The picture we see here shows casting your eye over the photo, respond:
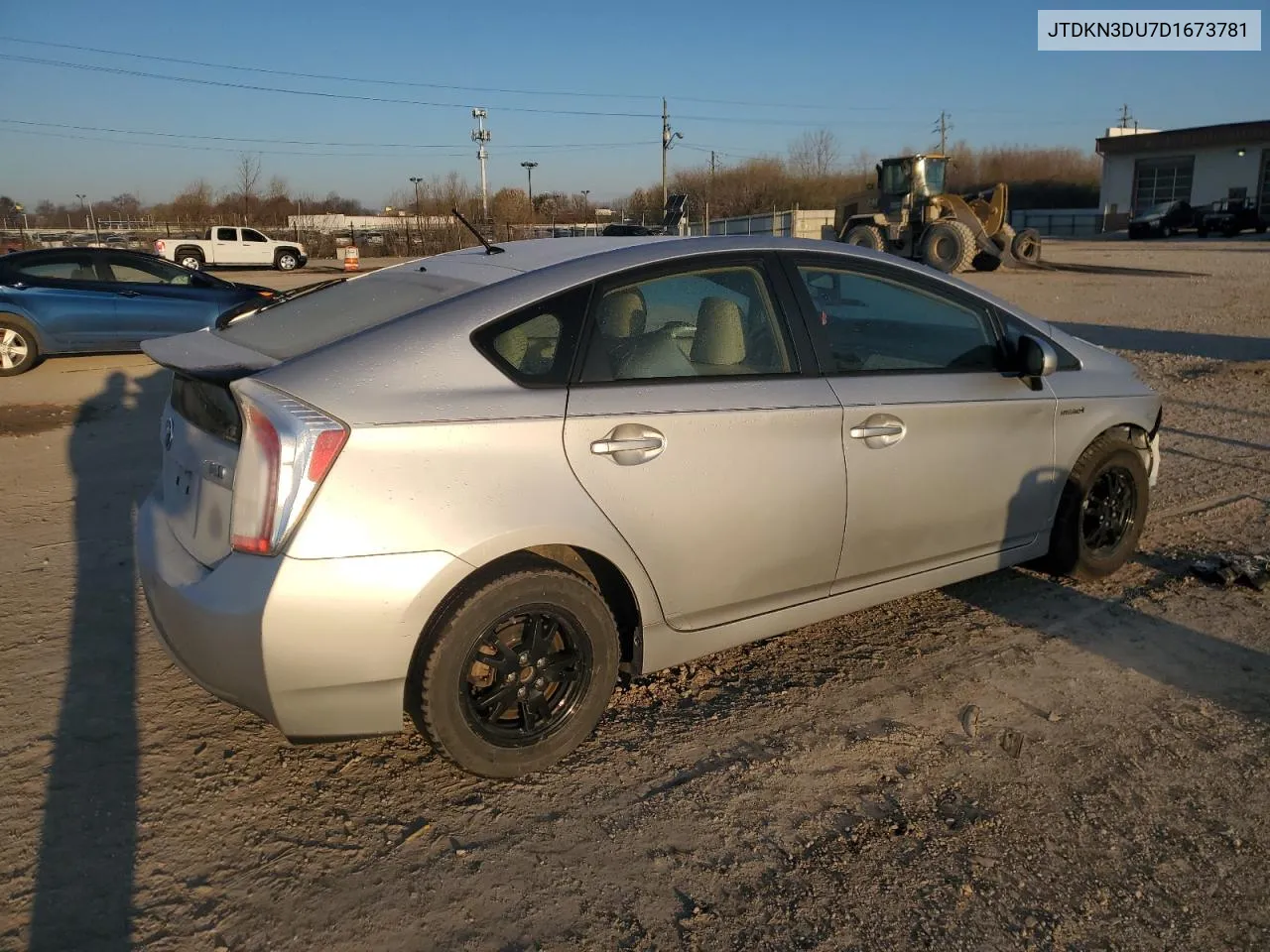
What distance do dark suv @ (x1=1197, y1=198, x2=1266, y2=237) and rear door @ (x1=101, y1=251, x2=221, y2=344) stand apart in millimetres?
48932

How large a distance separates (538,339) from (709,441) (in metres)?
0.64

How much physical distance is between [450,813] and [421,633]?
1.89 ft

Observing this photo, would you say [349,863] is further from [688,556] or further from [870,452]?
[870,452]

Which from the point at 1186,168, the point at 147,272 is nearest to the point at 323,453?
the point at 147,272

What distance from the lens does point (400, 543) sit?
2.67m

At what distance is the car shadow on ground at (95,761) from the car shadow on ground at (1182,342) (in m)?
9.44

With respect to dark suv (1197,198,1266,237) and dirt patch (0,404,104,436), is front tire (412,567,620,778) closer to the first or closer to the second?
dirt patch (0,404,104,436)

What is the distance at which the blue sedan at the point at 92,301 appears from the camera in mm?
11164

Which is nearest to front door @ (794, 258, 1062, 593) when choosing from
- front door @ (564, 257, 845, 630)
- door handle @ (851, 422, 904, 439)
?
door handle @ (851, 422, 904, 439)

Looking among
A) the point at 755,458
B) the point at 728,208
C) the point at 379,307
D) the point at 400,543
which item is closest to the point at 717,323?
the point at 755,458

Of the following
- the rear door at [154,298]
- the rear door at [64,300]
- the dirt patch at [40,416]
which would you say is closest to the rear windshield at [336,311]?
the dirt patch at [40,416]

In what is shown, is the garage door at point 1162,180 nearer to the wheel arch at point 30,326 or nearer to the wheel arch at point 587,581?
the wheel arch at point 30,326

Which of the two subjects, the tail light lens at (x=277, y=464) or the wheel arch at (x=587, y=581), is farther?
the wheel arch at (x=587, y=581)

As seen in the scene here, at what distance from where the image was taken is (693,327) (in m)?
3.47
